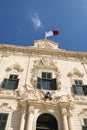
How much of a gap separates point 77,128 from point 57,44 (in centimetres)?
1070

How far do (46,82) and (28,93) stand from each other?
2315mm

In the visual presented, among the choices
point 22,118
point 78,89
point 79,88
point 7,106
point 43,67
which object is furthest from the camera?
point 43,67

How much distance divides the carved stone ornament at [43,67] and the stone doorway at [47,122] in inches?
125

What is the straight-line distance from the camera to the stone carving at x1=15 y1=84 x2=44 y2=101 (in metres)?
11.7

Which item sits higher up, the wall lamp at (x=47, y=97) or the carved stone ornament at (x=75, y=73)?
the carved stone ornament at (x=75, y=73)

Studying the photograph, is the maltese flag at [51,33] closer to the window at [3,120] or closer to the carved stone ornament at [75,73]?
the carved stone ornament at [75,73]

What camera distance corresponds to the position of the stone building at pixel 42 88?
10609 millimetres

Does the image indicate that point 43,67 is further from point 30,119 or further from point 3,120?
point 3,120

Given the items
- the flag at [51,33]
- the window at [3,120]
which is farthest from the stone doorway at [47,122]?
the flag at [51,33]

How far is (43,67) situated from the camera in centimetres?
1523

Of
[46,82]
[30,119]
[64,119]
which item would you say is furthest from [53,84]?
[30,119]

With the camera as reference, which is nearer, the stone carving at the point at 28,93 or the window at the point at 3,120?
the window at the point at 3,120

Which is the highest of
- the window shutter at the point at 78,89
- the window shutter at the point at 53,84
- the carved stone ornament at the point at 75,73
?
the carved stone ornament at the point at 75,73

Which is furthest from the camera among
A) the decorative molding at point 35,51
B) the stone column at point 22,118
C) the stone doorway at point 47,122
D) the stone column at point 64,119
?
the decorative molding at point 35,51
